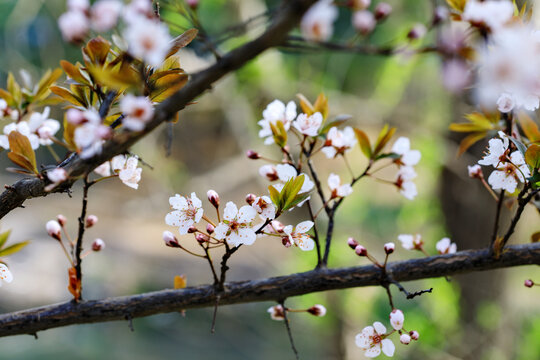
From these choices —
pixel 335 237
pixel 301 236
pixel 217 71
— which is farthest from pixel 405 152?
pixel 335 237

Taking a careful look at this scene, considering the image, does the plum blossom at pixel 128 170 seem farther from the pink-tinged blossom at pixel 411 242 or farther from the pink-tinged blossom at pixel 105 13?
the pink-tinged blossom at pixel 411 242

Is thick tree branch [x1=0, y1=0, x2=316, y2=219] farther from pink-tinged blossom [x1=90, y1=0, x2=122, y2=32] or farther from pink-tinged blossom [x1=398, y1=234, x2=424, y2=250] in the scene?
pink-tinged blossom [x1=398, y1=234, x2=424, y2=250]

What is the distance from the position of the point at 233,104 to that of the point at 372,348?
1.37 metres

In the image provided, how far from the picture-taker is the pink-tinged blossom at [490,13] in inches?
12.5

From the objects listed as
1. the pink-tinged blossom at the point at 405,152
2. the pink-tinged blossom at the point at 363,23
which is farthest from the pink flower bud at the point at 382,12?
the pink-tinged blossom at the point at 405,152

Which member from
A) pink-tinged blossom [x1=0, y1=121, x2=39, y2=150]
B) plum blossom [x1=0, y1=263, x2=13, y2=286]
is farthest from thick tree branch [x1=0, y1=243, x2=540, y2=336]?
pink-tinged blossom [x1=0, y1=121, x2=39, y2=150]

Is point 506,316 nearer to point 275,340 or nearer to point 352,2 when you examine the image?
point 352,2

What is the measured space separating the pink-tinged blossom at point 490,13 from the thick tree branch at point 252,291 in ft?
0.61

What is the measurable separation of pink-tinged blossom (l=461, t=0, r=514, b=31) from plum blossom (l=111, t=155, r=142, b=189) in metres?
0.25

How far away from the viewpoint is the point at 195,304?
1.30ft

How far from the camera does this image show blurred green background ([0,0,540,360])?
4.26 ft

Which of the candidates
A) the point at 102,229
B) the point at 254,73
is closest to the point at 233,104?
the point at 254,73

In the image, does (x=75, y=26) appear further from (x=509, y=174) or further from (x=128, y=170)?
(x=509, y=174)

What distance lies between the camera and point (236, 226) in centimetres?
34
